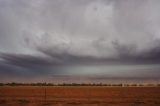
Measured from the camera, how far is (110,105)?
40344 mm

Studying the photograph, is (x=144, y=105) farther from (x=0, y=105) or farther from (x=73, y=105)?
(x=0, y=105)

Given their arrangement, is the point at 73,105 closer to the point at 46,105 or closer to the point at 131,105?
the point at 46,105

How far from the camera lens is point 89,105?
134 feet

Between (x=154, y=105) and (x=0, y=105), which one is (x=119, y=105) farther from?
(x=0, y=105)

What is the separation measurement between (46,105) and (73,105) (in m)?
3.12

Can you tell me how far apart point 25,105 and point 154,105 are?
14567 mm

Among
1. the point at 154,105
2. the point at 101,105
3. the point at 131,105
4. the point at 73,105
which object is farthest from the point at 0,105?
the point at 154,105

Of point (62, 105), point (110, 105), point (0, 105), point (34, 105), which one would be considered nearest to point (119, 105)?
point (110, 105)

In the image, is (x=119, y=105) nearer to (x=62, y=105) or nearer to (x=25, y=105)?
(x=62, y=105)

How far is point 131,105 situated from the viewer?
40.0 meters

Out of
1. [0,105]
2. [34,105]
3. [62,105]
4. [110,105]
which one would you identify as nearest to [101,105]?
[110,105]

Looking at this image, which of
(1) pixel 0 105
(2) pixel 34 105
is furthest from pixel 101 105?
(1) pixel 0 105

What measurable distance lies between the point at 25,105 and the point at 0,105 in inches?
110

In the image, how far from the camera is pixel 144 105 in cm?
3984
